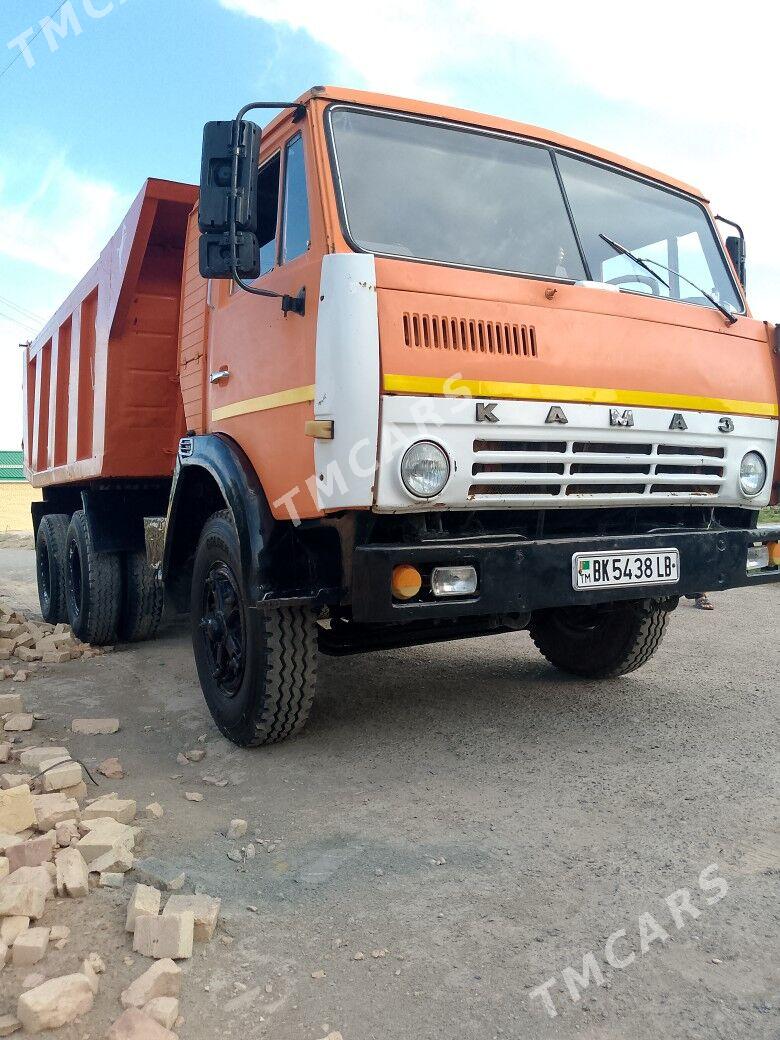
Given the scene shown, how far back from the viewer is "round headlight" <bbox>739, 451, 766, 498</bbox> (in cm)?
399

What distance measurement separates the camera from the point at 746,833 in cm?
288

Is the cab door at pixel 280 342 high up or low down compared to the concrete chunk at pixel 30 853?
up

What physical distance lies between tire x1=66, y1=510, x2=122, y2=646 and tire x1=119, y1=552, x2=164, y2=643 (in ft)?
0.21

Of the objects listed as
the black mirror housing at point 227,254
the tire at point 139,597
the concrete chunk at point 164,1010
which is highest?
the black mirror housing at point 227,254

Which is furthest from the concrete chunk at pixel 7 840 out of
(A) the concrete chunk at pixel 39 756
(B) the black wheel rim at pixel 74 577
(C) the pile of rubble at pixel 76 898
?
(B) the black wheel rim at pixel 74 577

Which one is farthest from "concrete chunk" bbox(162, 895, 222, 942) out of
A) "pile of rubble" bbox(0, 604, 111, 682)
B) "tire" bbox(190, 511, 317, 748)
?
"pile of rubble" bbox(0, 604, 111, 682)

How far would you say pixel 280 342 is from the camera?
353 cm

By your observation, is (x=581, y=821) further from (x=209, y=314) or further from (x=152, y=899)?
(x=209, y=314)

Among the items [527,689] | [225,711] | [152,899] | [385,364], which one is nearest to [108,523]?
[225,711]

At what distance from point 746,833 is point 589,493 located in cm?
138

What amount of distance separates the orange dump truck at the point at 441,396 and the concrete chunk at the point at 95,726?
556 mm

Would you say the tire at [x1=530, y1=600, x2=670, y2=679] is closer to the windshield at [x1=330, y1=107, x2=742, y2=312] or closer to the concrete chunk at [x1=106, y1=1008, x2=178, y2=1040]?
the windshield at [x1=330, y1=107, x2=742, y2=312]

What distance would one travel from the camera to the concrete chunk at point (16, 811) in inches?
110

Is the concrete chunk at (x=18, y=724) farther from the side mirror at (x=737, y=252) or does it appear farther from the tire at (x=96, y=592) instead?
the side mirror at (x=737, y=252)
